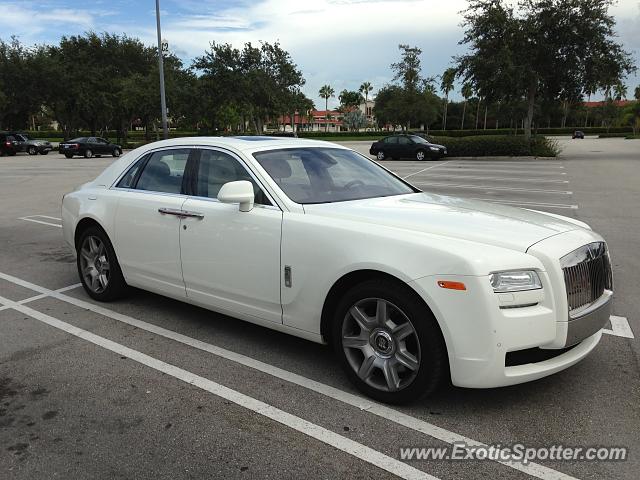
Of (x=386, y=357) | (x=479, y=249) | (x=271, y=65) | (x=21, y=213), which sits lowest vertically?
(x=21, y=213)

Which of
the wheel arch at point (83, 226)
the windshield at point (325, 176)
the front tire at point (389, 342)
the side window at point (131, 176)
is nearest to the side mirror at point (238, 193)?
the windshield at point (325, 176)

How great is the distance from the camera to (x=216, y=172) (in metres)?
4.28

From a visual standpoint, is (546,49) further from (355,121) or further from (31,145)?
(355,121)

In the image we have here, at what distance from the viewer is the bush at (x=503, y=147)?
92.2 feet

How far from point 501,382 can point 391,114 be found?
218 ft

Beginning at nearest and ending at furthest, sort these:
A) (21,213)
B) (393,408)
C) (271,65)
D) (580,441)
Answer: (580,441) < (393,408) < (21,213) < (271,65)

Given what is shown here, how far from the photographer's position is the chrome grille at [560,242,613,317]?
3047 millimetres

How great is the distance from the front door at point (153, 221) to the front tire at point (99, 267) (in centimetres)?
18

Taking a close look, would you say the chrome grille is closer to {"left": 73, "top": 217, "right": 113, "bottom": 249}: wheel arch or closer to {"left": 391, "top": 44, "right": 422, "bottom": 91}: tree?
{"left": 73, "top": 217, "right": 113, "bottom": 249}: wheel arch

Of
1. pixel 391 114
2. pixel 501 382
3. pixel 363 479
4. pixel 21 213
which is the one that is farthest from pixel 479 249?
pixel 391 114

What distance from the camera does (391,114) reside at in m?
67.0

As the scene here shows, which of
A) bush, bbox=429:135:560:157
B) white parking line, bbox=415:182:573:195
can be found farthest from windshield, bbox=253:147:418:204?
bush, bbox=429:135:560:157

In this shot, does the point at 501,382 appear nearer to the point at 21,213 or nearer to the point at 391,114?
the point at 21,213

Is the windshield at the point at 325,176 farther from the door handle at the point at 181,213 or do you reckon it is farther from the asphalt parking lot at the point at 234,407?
the asphalt parking lot at the point at 234,407
